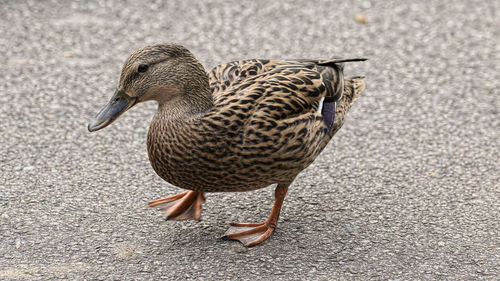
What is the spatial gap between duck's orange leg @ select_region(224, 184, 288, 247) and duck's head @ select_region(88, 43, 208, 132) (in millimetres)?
755

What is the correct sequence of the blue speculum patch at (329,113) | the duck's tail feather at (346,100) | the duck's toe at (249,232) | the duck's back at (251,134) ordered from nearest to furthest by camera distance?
the duck's back at (251,134), the duck's toe at (249,232), the blue speculum patch at (329,113), the duck's tail feather at (346,100)

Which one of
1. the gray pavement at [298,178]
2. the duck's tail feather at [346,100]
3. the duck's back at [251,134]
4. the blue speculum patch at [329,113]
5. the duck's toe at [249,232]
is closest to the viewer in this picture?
the duck's back at [251,134]

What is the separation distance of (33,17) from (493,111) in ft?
13.4

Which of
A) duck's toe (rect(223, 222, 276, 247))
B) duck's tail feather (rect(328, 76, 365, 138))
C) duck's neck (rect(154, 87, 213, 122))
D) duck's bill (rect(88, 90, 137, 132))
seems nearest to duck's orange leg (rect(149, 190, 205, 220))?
duck's toe (rect(223, 222, 276, 247))

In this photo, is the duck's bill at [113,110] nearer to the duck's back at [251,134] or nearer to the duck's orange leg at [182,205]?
the duck's back at [251,134]

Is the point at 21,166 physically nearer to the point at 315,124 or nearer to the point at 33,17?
the point at 315,124

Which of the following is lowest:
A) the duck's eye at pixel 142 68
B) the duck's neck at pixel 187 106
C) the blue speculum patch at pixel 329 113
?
the blue speculum patch at pixel 329 113

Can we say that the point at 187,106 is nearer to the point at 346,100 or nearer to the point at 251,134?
the point at 251,134

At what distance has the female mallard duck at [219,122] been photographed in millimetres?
3643

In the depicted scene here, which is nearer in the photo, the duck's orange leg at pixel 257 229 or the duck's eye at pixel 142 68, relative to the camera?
the duck's eye at pixel 142 68

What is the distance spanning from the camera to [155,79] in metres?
3.69

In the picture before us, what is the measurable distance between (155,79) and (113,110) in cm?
26

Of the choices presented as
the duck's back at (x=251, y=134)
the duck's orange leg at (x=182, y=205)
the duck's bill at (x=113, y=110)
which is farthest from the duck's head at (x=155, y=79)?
the duck's orange leg at (x=182, y=205)

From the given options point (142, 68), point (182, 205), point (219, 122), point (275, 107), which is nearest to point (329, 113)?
point (275, 107)
